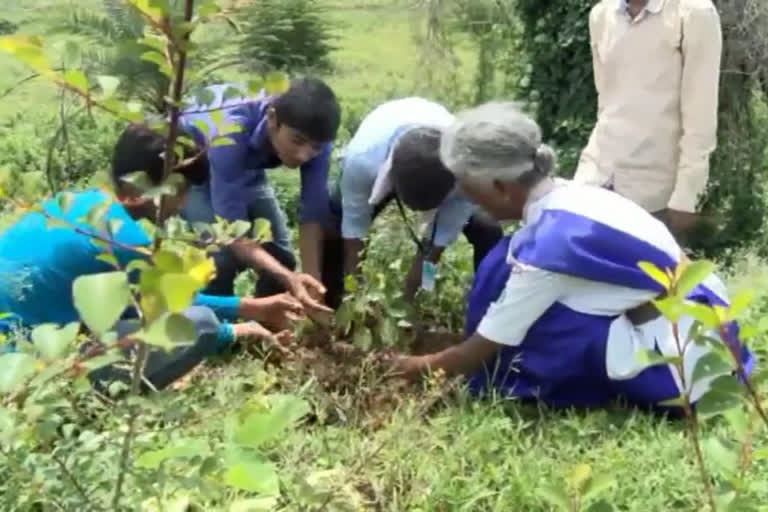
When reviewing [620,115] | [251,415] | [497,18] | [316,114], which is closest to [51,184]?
[251,415]

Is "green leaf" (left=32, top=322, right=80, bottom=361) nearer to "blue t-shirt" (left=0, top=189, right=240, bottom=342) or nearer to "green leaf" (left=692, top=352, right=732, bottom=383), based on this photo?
"green leaf" (left=692, top=352, right=732, bottom=383)

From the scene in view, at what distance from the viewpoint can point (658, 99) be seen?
3.76 m

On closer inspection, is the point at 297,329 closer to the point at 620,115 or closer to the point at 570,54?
the point at 620,115

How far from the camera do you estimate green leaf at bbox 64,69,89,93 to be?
4.33 feet

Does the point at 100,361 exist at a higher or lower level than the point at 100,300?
lower

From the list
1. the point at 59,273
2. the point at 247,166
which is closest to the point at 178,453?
the point at 59,273

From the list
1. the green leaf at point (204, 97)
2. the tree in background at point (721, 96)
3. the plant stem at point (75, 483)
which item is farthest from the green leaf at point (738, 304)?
the tree in background at point (721, 96)

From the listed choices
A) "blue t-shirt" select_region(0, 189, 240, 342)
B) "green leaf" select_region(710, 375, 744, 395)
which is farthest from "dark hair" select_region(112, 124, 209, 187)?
"green leaf" select_region(710, 375, 744, 395)

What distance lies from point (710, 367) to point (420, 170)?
2195 millimetres

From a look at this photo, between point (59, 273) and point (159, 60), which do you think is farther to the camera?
point (59, 273)

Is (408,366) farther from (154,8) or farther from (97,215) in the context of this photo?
(154,8)

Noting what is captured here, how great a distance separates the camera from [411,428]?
312cm

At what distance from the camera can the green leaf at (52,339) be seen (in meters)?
1.32

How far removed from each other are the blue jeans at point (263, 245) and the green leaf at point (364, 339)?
0.42m
